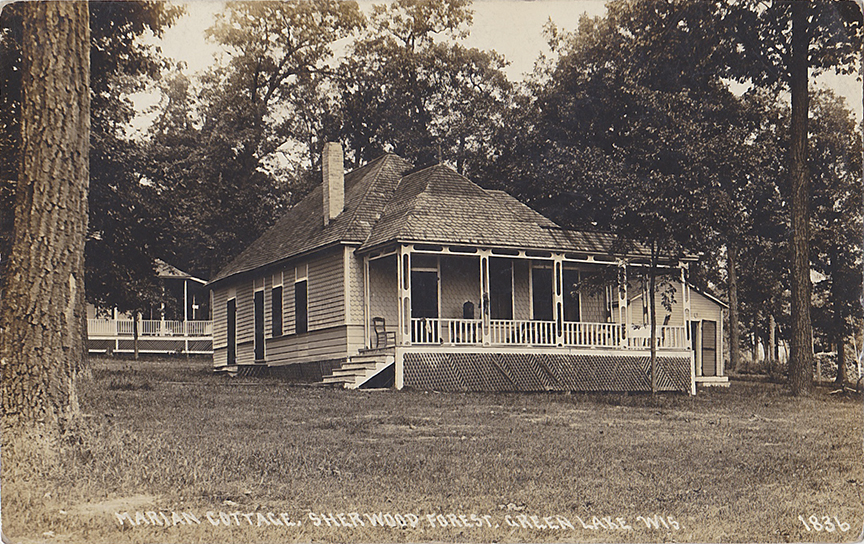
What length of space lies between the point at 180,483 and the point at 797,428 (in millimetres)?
7837

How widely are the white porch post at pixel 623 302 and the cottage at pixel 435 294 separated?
4cm

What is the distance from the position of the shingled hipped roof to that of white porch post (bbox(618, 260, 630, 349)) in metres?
0.42

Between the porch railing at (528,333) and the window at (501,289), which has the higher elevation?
the window at (501,289)

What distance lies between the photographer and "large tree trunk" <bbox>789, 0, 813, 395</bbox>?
43.8 ft

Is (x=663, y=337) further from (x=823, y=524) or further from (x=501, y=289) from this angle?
(x=823, y=524)

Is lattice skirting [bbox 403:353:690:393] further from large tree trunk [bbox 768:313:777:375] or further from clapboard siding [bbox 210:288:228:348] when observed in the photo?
clapboard siding [bbox 210:288:228:348]

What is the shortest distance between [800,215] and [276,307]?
1059cm

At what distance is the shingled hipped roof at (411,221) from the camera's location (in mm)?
16859

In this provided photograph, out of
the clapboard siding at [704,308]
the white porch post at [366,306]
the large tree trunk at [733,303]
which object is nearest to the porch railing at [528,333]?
the white porch post at [366,306]

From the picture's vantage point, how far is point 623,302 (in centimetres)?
2050

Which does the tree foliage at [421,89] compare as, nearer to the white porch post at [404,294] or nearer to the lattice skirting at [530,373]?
the white porch post at [404,294]

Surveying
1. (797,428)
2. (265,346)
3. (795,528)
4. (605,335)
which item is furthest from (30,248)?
(605,335)

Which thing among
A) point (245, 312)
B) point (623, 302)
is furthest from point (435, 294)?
point (245, 312)

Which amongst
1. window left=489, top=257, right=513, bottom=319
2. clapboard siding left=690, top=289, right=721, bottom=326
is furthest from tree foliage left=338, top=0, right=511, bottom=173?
clapboard siding left=690, top=289, right=721, bottom=326
